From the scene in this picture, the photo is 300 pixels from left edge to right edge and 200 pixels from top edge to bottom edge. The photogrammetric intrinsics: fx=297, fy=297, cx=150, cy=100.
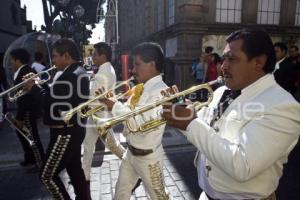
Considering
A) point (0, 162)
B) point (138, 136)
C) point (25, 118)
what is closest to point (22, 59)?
point (25, 118)

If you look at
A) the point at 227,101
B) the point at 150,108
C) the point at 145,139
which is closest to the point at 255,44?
the point at 227,101

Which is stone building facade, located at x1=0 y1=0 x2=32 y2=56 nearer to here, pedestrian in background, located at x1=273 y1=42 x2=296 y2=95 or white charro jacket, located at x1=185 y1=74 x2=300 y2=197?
pedestrian in background, located at x1=273 y1=42 x2=296 y2=95

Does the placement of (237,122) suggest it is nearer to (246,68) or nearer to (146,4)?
(246,68)

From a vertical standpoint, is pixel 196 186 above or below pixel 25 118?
below

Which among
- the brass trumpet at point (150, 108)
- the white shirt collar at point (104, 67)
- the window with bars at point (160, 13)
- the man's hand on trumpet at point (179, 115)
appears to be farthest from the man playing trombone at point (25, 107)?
the window with bars at point (160, 13)

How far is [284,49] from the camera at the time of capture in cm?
644

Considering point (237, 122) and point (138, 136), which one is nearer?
point (237, 122)

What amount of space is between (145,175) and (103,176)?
208 cm

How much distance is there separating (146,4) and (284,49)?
513 inches

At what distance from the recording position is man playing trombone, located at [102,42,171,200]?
303cm

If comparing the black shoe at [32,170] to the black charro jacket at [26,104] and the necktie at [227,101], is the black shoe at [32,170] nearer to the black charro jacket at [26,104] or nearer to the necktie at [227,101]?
the black charro jacket at [26,104]

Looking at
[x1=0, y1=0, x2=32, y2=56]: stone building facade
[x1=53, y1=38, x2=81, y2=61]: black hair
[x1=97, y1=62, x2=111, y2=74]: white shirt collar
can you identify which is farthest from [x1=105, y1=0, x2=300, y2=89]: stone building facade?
[x1=0, y1=0, x2=32, y2=56]: stone building facade

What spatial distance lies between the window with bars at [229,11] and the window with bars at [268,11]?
900mm

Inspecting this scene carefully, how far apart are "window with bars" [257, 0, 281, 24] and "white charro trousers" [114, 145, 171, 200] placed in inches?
437
